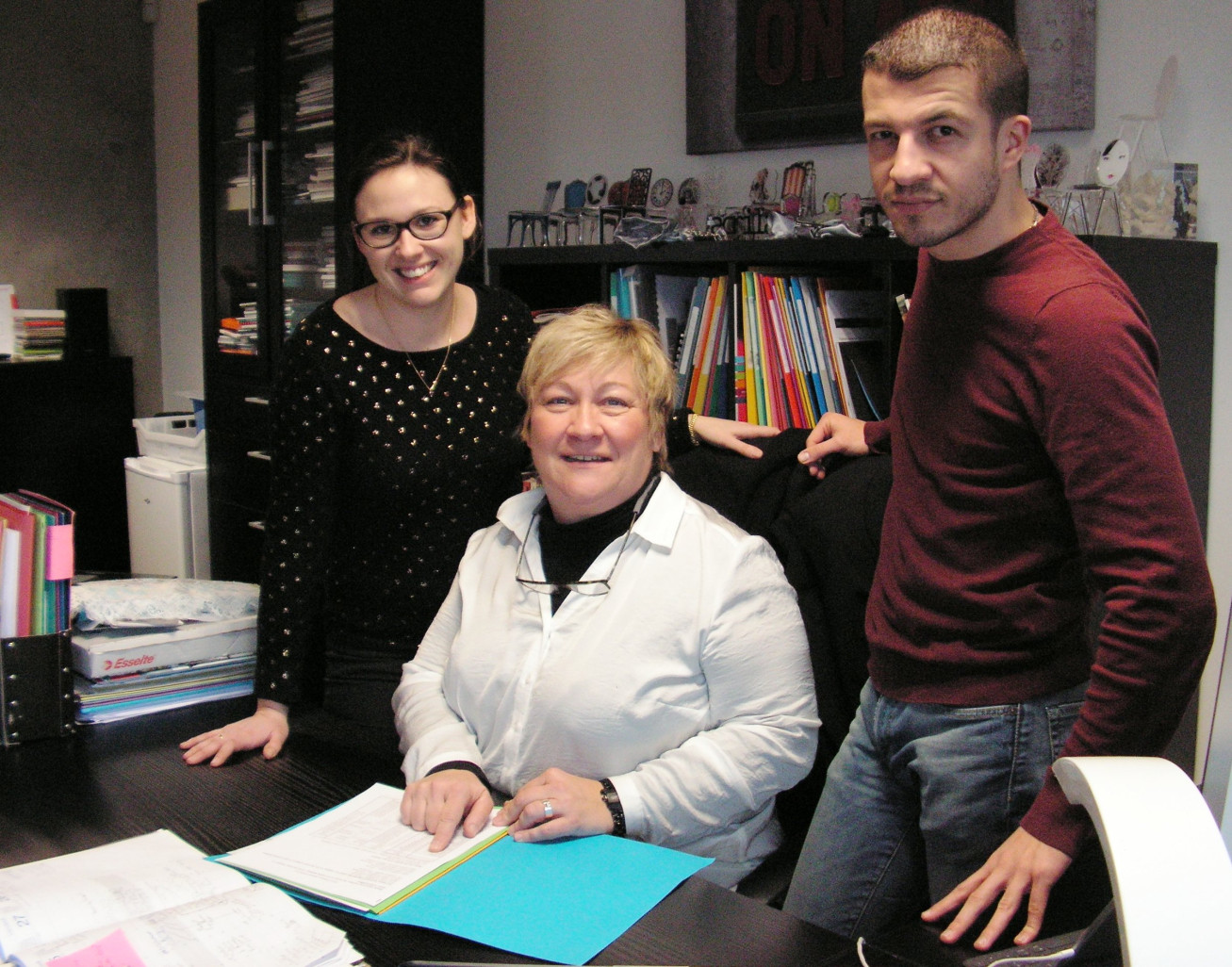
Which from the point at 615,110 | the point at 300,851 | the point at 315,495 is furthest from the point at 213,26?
the point at 300,851

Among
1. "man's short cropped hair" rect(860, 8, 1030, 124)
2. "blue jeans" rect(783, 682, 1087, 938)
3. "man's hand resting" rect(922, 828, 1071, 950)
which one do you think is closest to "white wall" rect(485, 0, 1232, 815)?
"blue jeans" rect(783, 682, 1087, 938)

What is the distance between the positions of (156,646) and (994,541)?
1.22 metres

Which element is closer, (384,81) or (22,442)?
(384,81)

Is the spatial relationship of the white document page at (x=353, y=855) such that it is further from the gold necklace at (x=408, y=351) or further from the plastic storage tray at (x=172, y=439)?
the plastic storage tray at (x=172, y=439)

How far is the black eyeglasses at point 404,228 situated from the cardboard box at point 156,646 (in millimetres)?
631

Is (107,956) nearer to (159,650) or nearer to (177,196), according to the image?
(159,650)

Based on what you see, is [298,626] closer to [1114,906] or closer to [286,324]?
[1114,906]

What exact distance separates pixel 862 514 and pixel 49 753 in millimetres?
1138

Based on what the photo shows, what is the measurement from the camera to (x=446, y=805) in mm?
1252

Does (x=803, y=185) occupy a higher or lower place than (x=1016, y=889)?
higher

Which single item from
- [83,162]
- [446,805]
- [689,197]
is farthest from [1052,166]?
[83,162]

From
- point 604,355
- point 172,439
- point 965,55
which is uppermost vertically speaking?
point 965,55

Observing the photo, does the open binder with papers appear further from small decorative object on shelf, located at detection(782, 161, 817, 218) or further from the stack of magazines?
small decorative object on shelf, located at detection(782, 161, 817, 218)

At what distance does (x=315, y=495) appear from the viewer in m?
1.75
